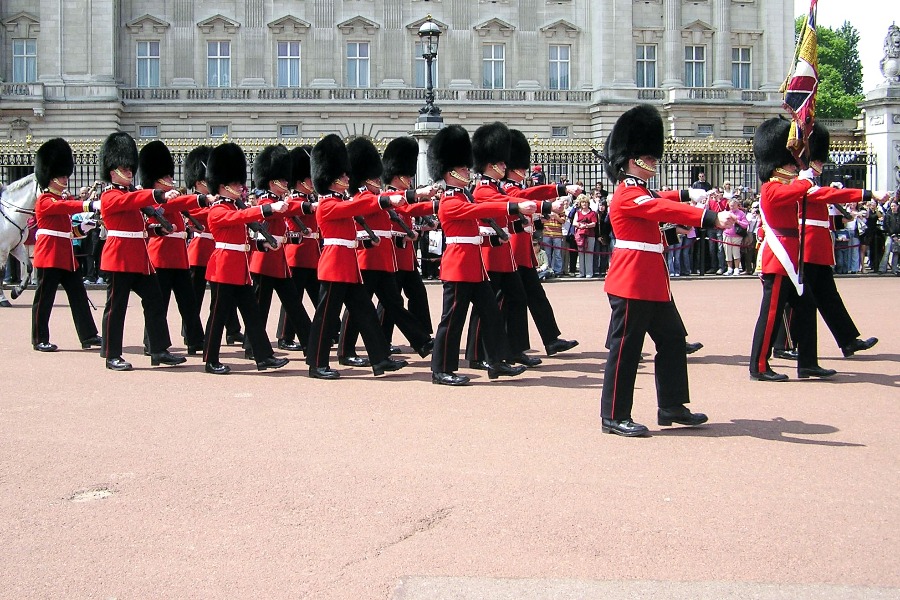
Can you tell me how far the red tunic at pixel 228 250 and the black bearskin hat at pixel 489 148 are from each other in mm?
1571

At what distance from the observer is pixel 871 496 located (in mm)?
4551

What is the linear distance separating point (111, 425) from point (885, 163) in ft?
56.8

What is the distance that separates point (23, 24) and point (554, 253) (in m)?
22.5

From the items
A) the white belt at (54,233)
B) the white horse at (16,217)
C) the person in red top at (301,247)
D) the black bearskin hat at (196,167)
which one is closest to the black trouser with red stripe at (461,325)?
the person in red top at (301,247)

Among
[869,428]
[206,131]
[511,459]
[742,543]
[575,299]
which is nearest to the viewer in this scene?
[742,543]

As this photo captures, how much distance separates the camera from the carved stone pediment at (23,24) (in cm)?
3409

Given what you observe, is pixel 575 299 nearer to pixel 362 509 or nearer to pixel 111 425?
pixel 111 425

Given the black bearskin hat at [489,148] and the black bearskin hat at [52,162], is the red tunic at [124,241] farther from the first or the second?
the black bearskin hat at [489,148]

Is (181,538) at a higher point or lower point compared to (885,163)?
lower

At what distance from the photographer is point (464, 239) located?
24.3 feet

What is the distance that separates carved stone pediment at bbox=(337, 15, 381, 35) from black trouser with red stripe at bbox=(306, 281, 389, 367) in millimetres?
29020

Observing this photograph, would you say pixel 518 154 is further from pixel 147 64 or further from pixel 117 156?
pixel 147 64

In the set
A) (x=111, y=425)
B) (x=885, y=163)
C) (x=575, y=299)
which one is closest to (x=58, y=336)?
(x=111, y=425)

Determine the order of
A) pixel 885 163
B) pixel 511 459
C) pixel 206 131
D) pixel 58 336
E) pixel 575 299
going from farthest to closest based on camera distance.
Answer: pixel 206 131
pixel 885 163
pixel 575 299
pixel 58 336
pixel 511 459
